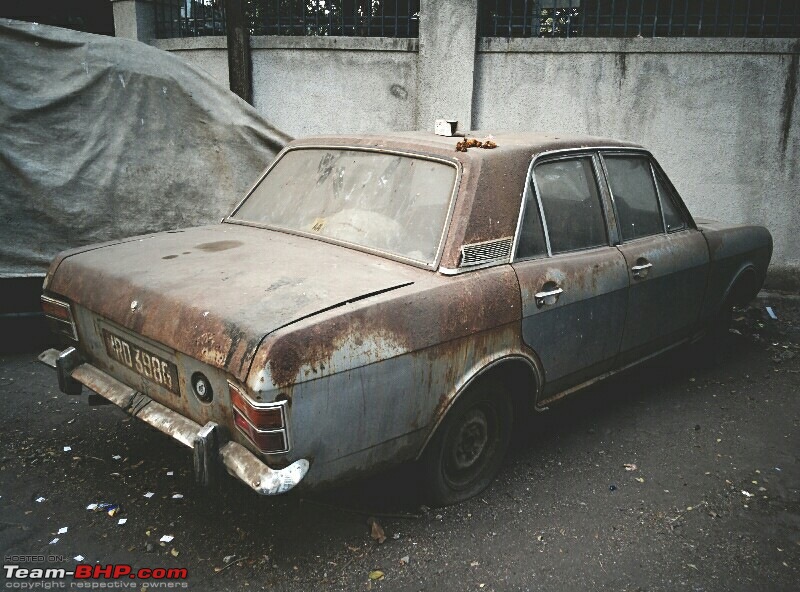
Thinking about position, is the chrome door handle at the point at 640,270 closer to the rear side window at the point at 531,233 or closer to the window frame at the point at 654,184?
the window frame at the point at 654,184

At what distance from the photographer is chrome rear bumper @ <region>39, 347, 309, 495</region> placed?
2.20 metres

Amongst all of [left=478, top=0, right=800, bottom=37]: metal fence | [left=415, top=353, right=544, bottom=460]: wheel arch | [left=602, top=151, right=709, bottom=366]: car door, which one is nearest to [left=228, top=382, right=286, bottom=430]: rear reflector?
[left=415, top=353, right=544, bottom=460]: wheel arch

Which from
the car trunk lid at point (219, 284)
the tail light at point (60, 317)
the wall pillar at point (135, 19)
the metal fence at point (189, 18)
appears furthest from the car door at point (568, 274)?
the wall pillar at point (135, 19)

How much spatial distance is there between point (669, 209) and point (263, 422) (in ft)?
10.2

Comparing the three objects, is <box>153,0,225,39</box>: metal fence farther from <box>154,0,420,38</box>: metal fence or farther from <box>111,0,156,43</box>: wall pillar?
<box>154,0,420,38</box>: metal fence

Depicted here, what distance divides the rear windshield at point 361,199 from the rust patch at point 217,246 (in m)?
0.33

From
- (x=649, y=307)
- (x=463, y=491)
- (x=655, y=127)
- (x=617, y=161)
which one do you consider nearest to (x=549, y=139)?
(x=617, y=161)

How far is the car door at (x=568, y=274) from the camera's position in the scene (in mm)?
3062

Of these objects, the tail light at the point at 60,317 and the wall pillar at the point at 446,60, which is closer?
the tail light at the point at 60,317

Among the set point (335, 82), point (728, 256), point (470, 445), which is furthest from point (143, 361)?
point (335, 82)

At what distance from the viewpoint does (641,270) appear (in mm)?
3594

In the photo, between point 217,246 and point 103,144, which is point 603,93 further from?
point 217,246

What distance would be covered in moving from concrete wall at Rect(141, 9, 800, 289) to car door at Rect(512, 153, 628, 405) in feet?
11.4

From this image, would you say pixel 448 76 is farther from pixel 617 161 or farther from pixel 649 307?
pixel 649 307
